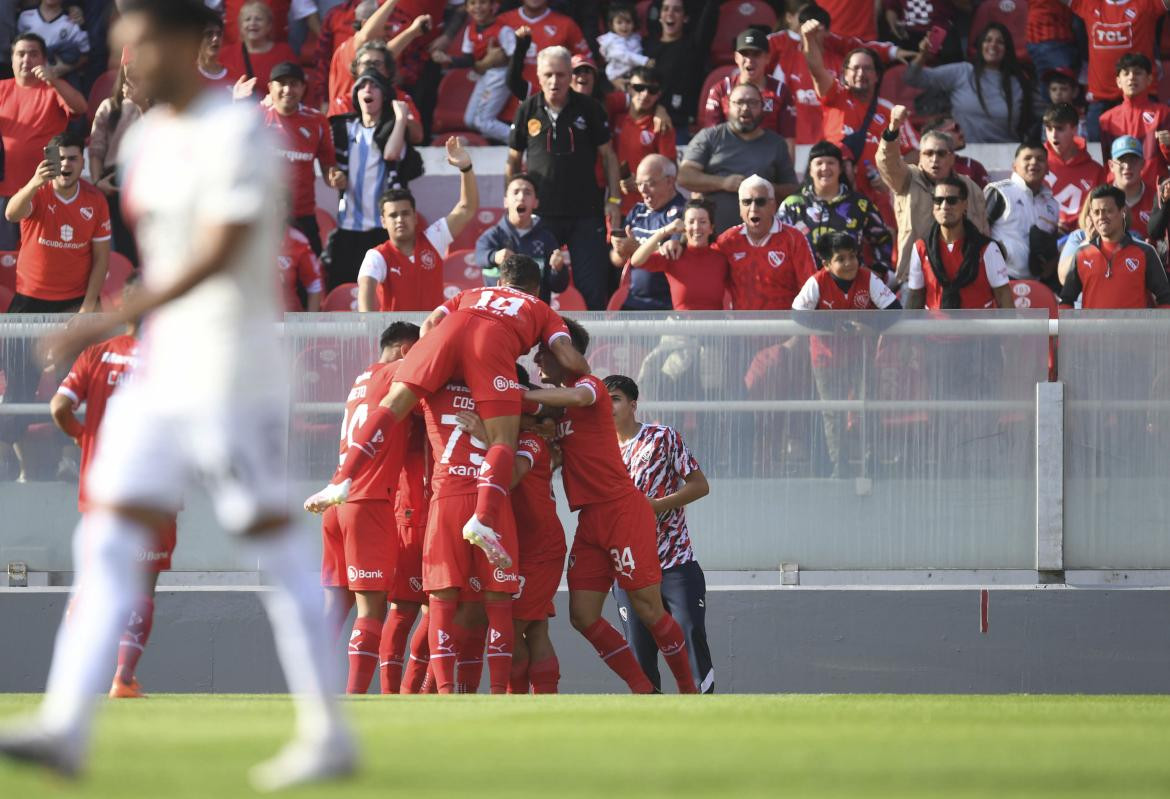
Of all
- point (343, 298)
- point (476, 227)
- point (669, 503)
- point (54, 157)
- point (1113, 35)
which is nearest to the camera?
point (669, 503)

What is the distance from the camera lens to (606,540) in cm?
973

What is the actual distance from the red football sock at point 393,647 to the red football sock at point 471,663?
0.41m

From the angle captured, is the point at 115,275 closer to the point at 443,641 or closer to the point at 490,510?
the point at 443,641

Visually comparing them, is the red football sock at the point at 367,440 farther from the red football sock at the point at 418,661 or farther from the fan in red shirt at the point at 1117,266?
the fan in red shirt at the point at 1117,266

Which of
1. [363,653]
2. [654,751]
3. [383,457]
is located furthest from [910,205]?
[654,751]

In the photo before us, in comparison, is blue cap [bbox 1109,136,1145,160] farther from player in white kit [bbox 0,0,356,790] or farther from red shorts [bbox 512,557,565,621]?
player in white kit [bbox 0,0,356,790]

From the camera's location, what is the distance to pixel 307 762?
13.4 ft

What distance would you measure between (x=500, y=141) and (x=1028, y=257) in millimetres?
5235

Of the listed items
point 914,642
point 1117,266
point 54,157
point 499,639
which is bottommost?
point 914,642

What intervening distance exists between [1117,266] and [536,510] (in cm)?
478

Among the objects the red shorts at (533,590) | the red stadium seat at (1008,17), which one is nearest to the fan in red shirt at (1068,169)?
the red stadium seat at (1008,17)

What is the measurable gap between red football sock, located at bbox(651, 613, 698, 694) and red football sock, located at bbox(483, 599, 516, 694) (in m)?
0.95

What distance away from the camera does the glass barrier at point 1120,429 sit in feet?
36.7

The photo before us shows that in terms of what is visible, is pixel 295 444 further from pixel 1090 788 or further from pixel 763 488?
pixel 1090 788
